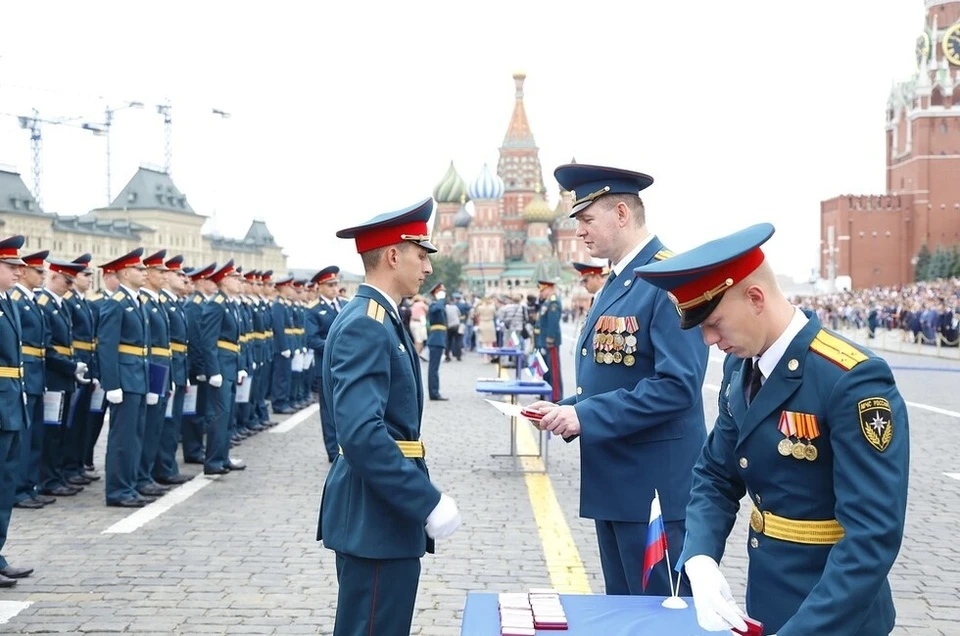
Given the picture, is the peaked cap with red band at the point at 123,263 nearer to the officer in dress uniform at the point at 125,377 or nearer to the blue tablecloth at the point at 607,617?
the officer in dress uniform at the point at 125,377

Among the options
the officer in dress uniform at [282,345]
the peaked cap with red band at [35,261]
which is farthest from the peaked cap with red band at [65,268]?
the officer in dress uniform at [282,345]

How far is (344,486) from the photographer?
11.9 feet

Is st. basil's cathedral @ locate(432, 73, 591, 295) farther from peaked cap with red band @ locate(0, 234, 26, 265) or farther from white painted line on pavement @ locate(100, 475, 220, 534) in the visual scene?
peaked cap with red band @ locate(0, 234, 26, 265)

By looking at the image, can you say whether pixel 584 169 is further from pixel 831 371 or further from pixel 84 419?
pixel 84 419

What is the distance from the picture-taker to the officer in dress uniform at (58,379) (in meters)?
9.60

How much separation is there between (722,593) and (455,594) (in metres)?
3.66

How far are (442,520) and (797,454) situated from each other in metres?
1.26

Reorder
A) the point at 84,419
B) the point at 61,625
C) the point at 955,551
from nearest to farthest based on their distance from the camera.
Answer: the point at 61,625
the point at 955,551
the point at 84,419

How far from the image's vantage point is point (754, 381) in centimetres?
291

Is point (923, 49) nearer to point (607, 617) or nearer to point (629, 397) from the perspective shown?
point (629, 397)

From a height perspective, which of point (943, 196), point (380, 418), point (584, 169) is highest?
point (943, 196)

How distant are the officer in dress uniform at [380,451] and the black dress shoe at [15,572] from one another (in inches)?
150

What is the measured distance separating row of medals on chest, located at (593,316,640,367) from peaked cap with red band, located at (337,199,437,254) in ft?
3.24

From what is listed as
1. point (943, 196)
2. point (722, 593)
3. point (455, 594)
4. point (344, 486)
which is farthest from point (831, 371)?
point (943, 196)
